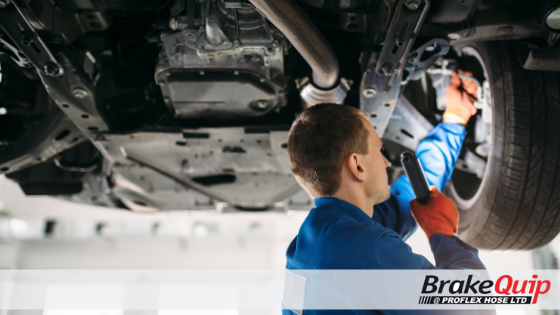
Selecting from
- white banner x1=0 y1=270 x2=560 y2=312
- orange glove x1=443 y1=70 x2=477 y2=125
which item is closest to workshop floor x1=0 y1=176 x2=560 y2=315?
white banner x1=0 y1=270 x2=560 y2=312

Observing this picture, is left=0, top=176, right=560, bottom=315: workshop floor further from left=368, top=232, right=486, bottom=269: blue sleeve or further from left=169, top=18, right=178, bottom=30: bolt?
left=368, top=232, right=486, bottom=269: blue sleeve

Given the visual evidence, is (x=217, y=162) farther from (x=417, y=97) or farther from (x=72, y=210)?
(x=72, y=210)

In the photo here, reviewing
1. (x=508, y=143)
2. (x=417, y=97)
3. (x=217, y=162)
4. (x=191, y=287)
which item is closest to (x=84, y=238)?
(x=191, y=287)

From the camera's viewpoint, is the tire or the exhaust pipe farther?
the tire

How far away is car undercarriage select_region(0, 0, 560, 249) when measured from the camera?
157 cm

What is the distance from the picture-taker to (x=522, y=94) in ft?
5.52

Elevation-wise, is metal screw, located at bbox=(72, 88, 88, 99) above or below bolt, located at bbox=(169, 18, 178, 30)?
below

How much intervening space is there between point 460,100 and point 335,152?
1.04 meters

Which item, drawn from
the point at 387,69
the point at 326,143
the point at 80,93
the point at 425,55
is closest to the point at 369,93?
the point at 387,69

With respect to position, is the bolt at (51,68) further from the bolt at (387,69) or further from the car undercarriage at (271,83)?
the bolt at (387,69)

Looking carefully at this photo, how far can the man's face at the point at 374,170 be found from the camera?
1.40 m

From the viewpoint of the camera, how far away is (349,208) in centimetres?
131

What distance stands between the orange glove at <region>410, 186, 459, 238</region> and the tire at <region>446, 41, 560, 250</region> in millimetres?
399

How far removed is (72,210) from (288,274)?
7822 millimetres
